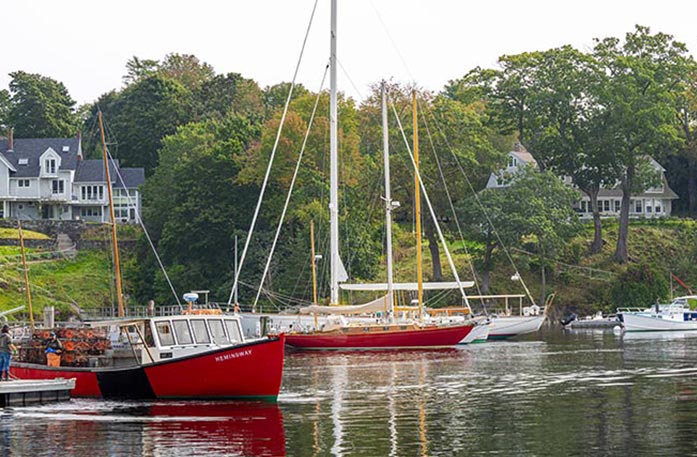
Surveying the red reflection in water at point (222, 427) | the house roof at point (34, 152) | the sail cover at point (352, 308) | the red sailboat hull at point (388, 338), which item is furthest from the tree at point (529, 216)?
the red reflection in water at point (222, 427)

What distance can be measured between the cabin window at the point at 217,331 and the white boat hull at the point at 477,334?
31.5m

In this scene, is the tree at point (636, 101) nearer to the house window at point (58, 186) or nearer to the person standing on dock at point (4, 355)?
the house window at point (58, 186)

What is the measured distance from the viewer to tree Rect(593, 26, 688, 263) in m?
109

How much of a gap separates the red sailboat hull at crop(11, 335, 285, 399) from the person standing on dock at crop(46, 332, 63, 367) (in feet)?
10.5

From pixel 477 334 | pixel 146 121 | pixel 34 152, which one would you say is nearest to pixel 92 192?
pixel 34 152

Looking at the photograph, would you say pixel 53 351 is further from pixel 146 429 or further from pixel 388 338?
pixel 388 338

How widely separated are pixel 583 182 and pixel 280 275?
32716 mm

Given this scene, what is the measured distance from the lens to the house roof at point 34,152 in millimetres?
134500

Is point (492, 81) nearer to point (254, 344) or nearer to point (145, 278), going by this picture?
point (145, 278)

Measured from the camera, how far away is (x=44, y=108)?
503 feet

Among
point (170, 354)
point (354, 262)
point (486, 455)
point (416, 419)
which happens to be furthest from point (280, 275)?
point (486, 455)

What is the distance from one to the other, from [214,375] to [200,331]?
101 inches

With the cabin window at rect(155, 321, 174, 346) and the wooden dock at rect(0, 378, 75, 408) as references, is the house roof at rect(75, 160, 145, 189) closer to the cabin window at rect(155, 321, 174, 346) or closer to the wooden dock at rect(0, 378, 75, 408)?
the cabin window at rect(155, 321, 174, 346)

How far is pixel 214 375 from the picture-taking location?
1578 inches
